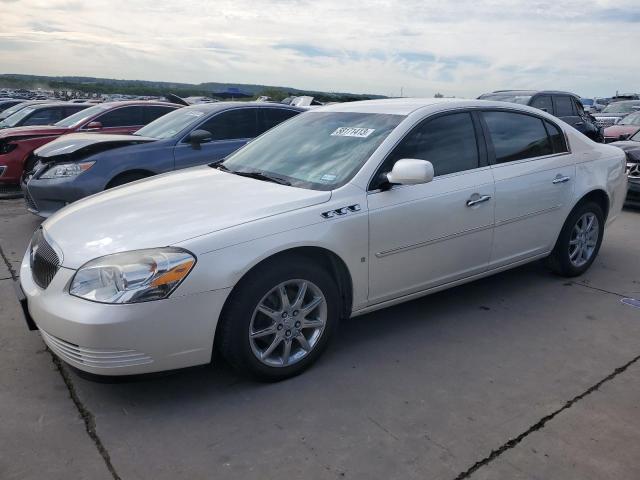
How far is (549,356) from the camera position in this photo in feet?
11.6

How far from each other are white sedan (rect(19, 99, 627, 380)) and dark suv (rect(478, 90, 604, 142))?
8.17 meters

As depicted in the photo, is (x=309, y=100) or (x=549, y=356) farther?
(x=309, y=100)

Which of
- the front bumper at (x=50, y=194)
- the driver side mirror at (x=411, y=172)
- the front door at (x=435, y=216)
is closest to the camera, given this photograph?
the driver side mirror at (x=411, y=172)

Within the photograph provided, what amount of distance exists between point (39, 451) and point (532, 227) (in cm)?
370

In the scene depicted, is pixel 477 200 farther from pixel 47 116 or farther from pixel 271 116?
pixel 47 116

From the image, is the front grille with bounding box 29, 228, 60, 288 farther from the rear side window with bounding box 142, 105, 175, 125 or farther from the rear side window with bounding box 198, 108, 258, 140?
the rear side window with bounding box 142, 105, 175, 125

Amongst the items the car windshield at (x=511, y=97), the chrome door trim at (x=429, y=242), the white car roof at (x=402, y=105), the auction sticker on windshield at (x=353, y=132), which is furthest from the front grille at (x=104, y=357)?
the car windshield at (x=511, y=97)

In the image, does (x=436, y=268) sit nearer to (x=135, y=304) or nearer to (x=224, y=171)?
(x=224, y=171)

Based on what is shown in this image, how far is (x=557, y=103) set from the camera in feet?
42.4

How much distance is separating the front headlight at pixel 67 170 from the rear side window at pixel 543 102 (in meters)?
9.78

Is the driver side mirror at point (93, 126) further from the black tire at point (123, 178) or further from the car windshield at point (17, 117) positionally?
the car windshield at point (17, 117)

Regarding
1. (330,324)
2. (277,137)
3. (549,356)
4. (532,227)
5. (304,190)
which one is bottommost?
(549,356)

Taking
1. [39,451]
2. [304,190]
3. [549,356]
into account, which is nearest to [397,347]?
[549,356]

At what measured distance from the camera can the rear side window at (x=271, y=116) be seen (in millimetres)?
7598
